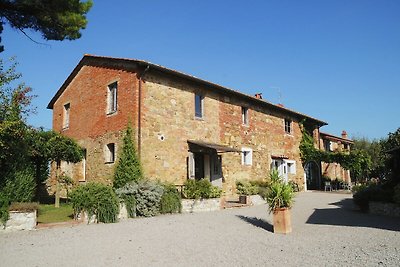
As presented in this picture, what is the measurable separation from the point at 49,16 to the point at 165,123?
6245 mm

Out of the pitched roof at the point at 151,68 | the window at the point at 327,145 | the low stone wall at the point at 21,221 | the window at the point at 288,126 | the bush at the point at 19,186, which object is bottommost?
the low stone wall at the point at 21,221

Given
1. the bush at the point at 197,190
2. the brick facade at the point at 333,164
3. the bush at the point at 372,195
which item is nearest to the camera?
the bush at the point at 372,195

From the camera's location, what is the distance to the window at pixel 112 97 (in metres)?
16.1

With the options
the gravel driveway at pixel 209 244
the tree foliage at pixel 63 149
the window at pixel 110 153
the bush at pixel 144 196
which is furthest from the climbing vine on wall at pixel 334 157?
the tree foliage at pixel 63 149

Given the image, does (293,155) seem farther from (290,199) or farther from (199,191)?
(290,199)

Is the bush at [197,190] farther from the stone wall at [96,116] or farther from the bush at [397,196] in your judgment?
the bush at [397,196]

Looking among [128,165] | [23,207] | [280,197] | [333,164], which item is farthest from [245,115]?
[23,207]

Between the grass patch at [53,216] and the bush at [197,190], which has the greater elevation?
the bush at [197,190]

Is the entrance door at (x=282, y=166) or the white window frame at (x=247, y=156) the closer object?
the white window frame at (x=247, y=156)

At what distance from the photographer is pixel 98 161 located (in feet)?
53.5

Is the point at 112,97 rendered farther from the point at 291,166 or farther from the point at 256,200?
the point at 291,166

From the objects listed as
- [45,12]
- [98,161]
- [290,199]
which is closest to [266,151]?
[98,161]

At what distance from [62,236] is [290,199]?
589 cm

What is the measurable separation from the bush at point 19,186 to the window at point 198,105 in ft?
27.0
